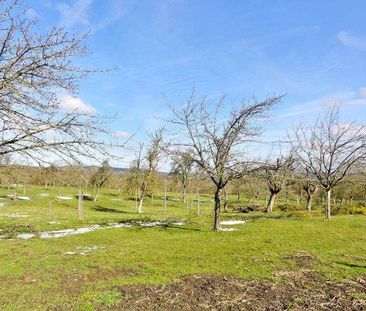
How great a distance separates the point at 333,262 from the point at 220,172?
7.14 metres

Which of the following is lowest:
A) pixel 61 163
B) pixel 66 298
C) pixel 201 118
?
pixel 66 298

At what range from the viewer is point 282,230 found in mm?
19406

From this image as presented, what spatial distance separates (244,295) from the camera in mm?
8328

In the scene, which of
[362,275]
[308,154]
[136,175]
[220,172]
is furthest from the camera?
[136,175]

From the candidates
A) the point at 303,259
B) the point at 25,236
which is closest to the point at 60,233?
the point at 25,236

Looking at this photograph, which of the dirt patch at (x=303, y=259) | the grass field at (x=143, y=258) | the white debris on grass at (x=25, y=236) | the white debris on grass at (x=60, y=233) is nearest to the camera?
the grass field at (x=143, y=258)

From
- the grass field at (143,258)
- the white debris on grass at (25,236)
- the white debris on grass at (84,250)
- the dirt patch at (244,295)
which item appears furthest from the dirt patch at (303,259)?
the white debris on grass at (25,236)

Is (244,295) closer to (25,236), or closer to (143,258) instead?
(143,258)

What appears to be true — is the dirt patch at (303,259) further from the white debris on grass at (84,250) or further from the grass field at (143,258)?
the white debris on grass at (84,250)

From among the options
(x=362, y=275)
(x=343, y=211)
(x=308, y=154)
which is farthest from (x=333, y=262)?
(x=343, y=211)

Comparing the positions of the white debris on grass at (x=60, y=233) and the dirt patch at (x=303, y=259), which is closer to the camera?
the dirt patch at (x=303, y=259)

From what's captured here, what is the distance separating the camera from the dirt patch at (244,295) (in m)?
7.66

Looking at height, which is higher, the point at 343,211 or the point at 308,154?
the point at 308,154

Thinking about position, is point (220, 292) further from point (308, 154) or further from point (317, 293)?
point (308, 154)
